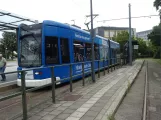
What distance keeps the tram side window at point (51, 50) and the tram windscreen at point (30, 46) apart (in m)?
0.33

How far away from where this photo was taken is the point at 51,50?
416 inches

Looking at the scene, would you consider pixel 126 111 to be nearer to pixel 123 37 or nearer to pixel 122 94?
pixel 122 94

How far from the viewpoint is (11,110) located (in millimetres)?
5242

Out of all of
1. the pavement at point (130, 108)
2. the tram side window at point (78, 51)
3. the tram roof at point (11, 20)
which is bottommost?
the pavement at point (130, 108)

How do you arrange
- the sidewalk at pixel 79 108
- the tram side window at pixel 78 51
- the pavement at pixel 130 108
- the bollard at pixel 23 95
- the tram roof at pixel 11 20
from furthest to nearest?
the tram side window at pixel 78 51 → the tram roof at pixel 11 20 → the pavement at pixel 130 108 → the sidewalk at pixel 79 108 → the bollard at pixel 23 95

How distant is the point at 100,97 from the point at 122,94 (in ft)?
3.05

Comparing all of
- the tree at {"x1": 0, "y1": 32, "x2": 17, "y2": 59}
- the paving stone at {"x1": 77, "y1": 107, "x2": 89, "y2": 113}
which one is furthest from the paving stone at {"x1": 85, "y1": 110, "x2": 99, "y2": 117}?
the tree at {"x1": 0, "y1": 32, "x2": 17, "y2": 59}

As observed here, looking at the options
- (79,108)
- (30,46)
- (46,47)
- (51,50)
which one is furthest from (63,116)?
(30,46)

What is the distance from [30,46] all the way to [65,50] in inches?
66.4

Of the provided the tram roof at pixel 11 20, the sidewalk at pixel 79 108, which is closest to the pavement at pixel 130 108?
the sidewalk at pixel 79 108

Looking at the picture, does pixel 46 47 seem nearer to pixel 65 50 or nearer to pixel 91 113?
pixel 65 50

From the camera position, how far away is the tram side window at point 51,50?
10.4m

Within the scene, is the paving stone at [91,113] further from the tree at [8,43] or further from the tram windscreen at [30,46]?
the tree at [8,43]

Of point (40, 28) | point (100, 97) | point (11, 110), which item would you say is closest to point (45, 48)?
point (40, 28)
